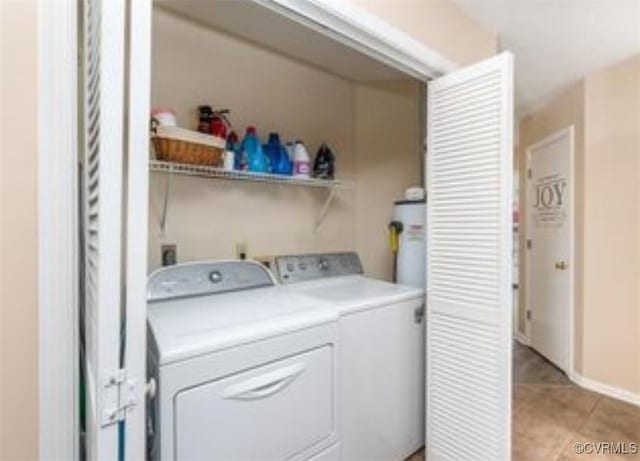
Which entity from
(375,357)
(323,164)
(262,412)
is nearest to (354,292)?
(375,357)

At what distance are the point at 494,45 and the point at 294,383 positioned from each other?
2.29m

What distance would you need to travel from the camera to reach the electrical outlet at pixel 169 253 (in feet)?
6.49

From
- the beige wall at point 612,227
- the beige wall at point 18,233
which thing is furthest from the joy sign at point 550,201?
the beige wall at point 18,233

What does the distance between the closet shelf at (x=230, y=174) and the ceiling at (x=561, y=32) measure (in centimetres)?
122

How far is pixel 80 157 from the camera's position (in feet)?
3.13

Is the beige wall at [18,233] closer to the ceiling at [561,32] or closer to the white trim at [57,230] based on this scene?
the white trim at [57,230]

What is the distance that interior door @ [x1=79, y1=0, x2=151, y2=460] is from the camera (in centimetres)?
66

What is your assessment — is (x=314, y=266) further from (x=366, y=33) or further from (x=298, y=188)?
(x=366, y=33)

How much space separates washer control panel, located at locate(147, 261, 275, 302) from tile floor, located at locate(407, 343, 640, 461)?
4.33ft

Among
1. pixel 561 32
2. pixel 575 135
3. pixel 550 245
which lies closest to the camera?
pixel 561 32

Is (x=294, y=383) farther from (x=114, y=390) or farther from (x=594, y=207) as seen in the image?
(x=594, y=207)

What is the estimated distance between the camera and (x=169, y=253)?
78.4 inches

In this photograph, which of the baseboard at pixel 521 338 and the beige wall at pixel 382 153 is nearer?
the beige wall at pixel 382 153

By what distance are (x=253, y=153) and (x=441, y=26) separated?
1155 millimetres
